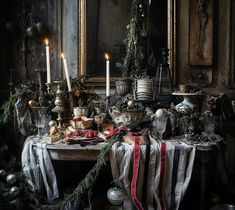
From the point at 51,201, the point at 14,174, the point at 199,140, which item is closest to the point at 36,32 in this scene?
the point at 14,174

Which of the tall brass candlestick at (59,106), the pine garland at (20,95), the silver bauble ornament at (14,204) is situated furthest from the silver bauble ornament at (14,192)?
the pine garland at (20,95)

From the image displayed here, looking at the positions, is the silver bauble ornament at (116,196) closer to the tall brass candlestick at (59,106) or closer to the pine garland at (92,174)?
the pine garland at (92,174)

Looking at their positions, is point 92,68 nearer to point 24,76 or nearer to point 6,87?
point 24,76

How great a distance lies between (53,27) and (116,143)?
1609 mm

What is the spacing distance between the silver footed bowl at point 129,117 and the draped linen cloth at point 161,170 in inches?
9.1

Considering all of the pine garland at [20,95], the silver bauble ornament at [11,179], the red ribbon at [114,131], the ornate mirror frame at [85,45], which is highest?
the ornate mirror frame at [85,45]

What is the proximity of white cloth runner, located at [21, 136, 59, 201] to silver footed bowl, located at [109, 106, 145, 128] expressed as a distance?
0.59 m

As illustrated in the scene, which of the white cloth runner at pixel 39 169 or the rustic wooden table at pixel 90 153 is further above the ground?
the rustic wooden table at pixel 90 153

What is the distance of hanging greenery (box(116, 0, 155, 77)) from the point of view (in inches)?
113

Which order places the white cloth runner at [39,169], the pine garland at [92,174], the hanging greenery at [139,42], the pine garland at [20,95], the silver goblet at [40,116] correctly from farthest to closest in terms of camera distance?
the hanging greenery at [139,42]
the pine garland at [20,95]
the silver goblet at [40,116]
the white cloth runner at [39,169]
the pine garland at [92,174]

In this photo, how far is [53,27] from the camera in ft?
10.5

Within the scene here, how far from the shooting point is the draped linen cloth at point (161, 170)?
7.03ft

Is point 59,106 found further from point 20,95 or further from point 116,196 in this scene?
point 116,196

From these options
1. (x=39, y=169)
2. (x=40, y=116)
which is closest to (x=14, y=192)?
(x=39, y=169)
